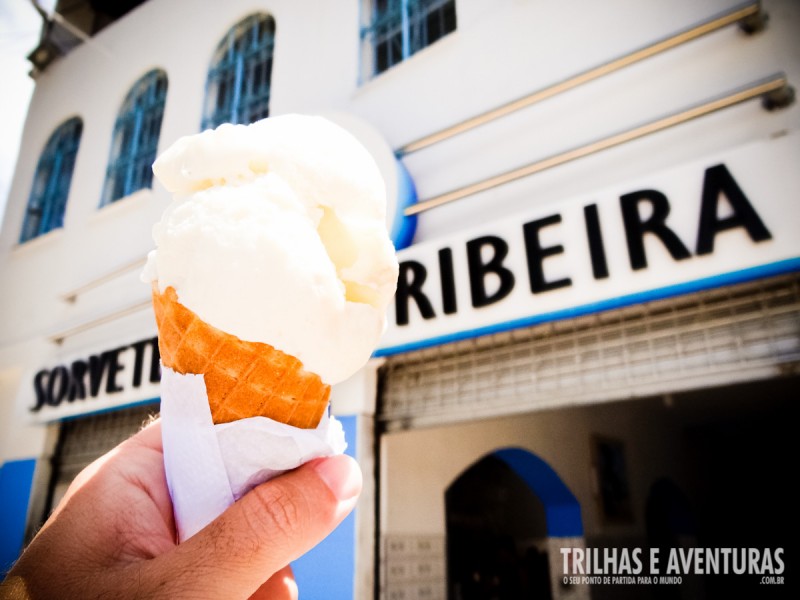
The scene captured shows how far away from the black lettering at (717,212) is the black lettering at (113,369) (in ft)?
16.7

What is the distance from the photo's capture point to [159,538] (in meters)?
1.08

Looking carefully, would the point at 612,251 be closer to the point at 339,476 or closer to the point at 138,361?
the point at 339,476

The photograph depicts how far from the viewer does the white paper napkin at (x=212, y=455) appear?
111 cm

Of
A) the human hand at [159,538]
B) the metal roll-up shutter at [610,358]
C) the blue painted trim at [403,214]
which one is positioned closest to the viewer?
the human hand at [159,538]

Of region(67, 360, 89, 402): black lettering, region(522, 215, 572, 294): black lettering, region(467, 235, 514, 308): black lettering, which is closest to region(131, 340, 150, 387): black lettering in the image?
region(67, 360, 89, 402): black lettering

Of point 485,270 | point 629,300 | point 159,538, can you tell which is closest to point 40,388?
point 485,270

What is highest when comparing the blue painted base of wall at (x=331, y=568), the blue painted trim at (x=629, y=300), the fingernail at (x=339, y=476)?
the blue painted trim at (x=629, y=300)

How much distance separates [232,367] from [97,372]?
5.12m

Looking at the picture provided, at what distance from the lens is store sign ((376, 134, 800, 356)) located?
8.24ft

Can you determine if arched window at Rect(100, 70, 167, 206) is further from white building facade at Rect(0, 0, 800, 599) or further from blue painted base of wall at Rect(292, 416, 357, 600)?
blue painted base of wall at Rect(292, 416, 357, 600)

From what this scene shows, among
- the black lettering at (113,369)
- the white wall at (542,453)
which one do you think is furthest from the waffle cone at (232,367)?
the black lettering at (113,369)

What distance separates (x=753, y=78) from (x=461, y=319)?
2.19 metres

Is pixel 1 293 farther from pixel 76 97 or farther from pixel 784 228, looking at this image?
pixel 784 228

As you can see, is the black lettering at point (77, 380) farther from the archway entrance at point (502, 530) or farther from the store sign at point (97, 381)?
the archway entrance at point (502, 530)
